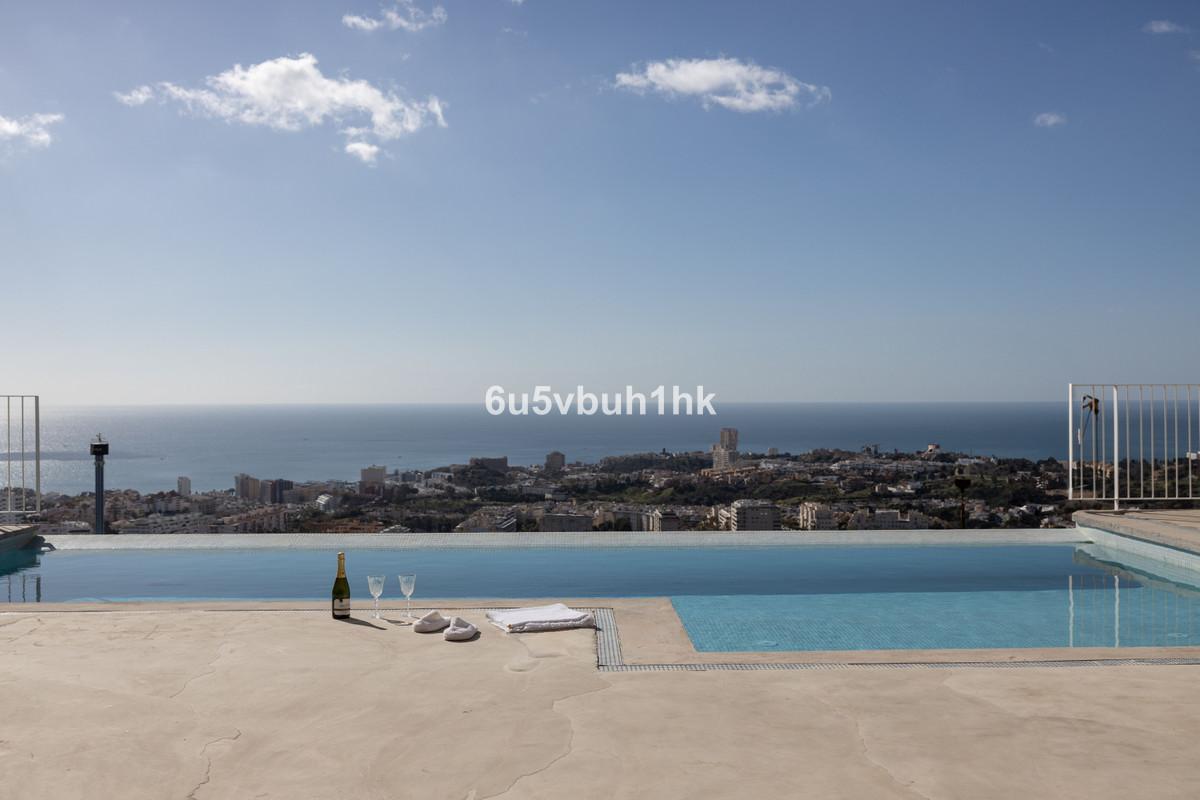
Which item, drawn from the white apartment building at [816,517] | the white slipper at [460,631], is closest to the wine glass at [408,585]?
the white slipper at [460,631]

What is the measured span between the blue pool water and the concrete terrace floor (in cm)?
92

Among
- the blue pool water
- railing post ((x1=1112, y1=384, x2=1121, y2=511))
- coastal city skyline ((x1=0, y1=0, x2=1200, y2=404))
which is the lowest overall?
the blue pool water

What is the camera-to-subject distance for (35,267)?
888 centimetres

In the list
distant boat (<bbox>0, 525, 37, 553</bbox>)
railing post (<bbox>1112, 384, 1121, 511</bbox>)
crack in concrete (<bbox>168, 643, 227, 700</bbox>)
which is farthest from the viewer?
railing post (<bbox>1112, 384, 1121, 511</bbox>)

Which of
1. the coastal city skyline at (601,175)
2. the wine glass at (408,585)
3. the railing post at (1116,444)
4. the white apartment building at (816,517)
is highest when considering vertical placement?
the coastal city skyline at (601,175)

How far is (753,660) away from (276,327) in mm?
10969

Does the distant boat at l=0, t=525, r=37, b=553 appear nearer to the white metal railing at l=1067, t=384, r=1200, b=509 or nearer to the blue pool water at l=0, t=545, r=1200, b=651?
the blue pool water at l=0, t=545, r=1200, b=651

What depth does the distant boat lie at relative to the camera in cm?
565

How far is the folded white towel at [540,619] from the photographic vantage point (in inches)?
129

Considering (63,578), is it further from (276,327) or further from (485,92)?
(276,327)

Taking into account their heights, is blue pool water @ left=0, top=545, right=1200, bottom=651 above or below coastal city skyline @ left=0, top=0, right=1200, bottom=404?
below

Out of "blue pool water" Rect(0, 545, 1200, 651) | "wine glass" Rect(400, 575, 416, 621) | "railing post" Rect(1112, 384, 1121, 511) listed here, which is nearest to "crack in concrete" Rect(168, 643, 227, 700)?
"wine glass" Rect(400, 575, 416, 621)

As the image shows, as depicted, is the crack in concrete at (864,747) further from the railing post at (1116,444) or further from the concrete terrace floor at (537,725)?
the railing post at (1116,444)

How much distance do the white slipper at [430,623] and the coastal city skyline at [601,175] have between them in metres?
5.44
